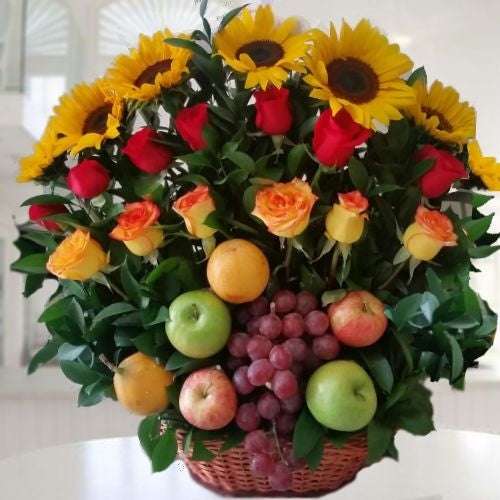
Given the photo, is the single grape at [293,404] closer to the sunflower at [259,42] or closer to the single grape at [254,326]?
the single grape at [254,326]

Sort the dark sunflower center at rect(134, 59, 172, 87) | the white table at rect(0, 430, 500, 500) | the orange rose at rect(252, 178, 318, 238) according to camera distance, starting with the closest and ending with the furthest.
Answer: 1. the orange rose at rect(252, 178, 318, 238)
2. the dark sunflower center at rect(134, 59, 172, 87)
3. the white table at rect(0, 430, 500, 500)

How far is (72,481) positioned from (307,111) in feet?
1.90

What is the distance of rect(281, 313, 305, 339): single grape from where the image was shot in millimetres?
569

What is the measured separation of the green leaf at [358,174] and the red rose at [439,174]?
6 centimetres

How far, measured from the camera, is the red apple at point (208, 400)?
557 millimetres

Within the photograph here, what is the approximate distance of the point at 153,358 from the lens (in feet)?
1.99

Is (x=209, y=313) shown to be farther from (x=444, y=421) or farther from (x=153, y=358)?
(x=444, y=421)

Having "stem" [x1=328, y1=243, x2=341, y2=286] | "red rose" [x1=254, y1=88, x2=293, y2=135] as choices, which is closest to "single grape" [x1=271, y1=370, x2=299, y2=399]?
"stem" [x1=328, y1=243, x2=341, y2=286]

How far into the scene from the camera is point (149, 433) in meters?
0.60

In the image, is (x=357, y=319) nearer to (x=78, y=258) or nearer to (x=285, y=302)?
A: (x=285, y=302)

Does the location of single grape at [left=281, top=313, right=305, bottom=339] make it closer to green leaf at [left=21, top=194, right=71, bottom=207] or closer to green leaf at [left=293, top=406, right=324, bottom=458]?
green leaf at [left=293, top=406, right=324, bottom=458]

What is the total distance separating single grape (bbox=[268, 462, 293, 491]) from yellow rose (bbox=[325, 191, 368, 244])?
0.20 metres

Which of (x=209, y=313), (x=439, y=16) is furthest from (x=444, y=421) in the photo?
(x=209, y=313)

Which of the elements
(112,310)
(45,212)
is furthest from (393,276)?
(45,212)
